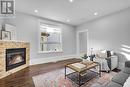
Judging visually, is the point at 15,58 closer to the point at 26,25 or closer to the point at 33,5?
the point at 26,25

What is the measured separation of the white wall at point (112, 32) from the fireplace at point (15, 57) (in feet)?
13.8

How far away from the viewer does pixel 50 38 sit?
6133mm

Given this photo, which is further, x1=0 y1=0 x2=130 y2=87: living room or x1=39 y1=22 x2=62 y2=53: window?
x1=39 y1=22 x2=62 y2=53: window

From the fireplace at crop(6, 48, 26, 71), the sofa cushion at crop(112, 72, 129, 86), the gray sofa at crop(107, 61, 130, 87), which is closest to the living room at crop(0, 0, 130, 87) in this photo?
the fireplace at crop(6, 48, 26, 71)

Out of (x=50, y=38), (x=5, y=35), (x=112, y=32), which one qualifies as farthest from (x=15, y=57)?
(x=112, y=32)

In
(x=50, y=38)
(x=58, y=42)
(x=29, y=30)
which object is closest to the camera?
(x=29, y=30)

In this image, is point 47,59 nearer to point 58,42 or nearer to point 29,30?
point 58,42

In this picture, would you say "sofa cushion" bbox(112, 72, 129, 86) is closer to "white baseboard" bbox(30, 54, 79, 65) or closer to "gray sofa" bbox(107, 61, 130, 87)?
"gray sofa" bbox(107, 61, 130, 87)

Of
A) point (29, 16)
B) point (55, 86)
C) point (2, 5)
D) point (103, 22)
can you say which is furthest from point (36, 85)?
point (103, 22)

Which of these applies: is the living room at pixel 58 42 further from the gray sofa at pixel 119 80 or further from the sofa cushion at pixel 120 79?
the sofa cushion at pixel 120 79

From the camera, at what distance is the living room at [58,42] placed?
9.89ft

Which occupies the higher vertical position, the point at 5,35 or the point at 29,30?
the point at 29,30

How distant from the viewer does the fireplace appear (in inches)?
136

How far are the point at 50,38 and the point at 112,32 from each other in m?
3.84
